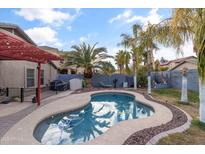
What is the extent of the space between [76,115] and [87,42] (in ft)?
50.5

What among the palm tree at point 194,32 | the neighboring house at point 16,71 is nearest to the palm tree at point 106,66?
the neighboring house at point 16,71

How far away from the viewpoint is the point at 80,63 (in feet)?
86.8

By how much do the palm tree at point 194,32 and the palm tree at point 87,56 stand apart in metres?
15.9

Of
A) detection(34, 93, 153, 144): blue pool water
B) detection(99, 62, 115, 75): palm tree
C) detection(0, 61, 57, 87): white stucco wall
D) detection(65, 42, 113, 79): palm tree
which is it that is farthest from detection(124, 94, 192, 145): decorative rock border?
detection(65, 42, 113, 79): palm tree

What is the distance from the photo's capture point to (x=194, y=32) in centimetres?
918

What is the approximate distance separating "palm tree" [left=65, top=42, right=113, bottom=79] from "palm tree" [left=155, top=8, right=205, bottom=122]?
15.9 m

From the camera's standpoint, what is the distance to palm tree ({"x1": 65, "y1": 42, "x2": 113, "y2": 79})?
2630 cm

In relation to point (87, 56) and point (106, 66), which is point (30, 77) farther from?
point (106, 66)

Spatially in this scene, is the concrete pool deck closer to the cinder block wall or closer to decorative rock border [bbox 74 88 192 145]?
decorative rock border [bbox 74 88 192 145]

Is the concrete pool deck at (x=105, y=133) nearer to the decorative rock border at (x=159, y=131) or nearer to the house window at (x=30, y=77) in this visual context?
the decorative rock border at (x=159, y=131)

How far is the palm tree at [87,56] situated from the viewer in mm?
26297

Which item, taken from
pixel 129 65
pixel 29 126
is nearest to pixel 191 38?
pixel 29 126

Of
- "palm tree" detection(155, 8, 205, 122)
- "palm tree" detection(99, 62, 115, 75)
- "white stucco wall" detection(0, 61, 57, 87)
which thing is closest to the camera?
"palm tree" detection(155, 8, 205, 122)
